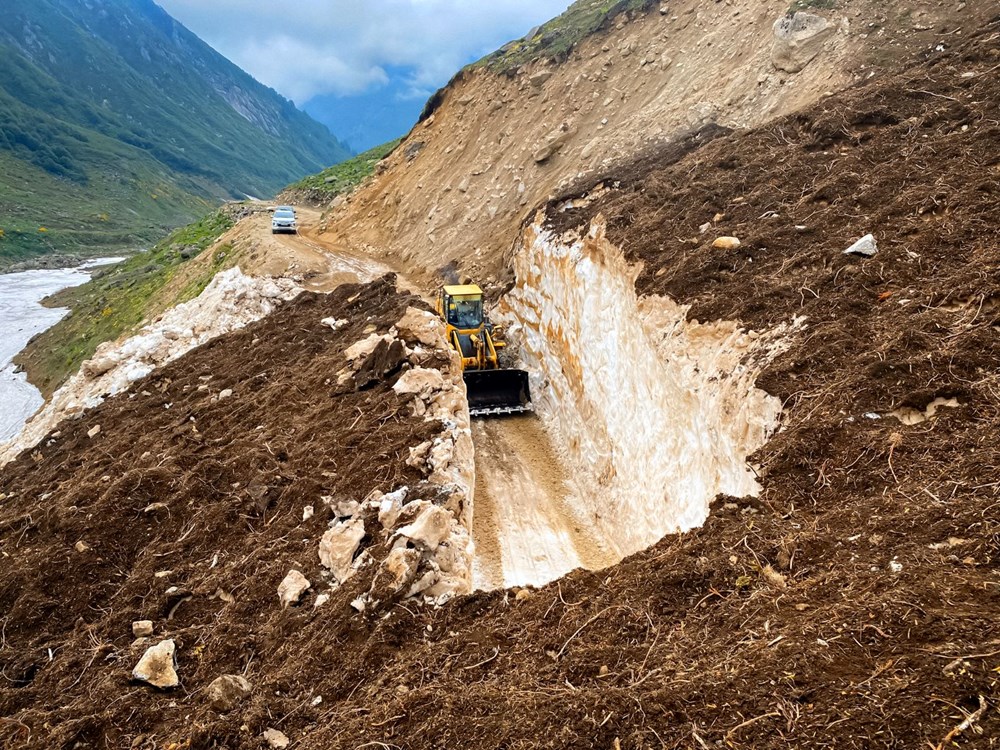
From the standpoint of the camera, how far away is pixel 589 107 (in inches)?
1102

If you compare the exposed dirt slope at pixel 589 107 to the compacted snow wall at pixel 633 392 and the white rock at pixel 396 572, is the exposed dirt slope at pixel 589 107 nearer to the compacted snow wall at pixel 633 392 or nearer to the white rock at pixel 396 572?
the compacted snow wall at pixel 633 392

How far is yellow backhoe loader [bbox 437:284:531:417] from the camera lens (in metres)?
17.2

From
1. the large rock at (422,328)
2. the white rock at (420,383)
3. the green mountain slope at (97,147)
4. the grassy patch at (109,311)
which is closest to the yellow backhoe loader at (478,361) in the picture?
the large rock at (422,328)

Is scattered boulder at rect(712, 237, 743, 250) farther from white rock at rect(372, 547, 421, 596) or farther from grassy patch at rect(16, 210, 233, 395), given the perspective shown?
grassy patch at rect(16, 210, 233, 395)

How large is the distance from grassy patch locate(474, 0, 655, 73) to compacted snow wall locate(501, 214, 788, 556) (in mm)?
17771

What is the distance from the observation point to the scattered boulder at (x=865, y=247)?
33.3ft

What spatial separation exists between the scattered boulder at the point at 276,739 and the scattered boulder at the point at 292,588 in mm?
2375

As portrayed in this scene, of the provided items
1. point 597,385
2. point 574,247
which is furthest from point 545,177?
point 597,385

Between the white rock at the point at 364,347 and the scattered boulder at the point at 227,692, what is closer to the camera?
the scattered boulder at the point at 227,692

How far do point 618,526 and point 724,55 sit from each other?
67.9 ft

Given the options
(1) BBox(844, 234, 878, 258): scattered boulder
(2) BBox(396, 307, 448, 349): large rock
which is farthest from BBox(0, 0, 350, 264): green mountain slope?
(1) BBox(844, 234, 878, 258): scattered boulder

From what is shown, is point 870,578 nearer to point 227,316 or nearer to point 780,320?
point 780,320

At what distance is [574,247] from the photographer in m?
17.4

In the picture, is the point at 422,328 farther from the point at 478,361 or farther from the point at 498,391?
the point at 498,391
